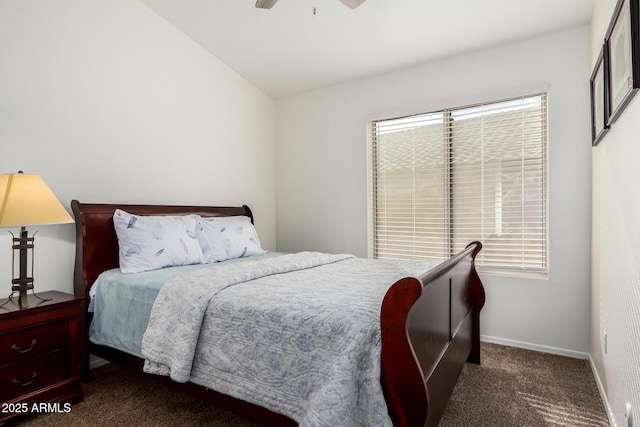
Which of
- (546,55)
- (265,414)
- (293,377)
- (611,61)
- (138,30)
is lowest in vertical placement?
(265,414)

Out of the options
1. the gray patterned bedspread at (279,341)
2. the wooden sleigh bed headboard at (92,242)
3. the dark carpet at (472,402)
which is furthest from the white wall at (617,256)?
the wooden sleigh bed headboard at (92,242)

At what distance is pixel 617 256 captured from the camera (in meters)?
1.77

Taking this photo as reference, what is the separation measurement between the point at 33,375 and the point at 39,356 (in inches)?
3.8

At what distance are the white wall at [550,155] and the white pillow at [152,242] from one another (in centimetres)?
166

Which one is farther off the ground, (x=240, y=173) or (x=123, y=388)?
(x=240, y=173)

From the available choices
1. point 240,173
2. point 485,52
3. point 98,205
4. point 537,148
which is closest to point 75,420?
point 98,205

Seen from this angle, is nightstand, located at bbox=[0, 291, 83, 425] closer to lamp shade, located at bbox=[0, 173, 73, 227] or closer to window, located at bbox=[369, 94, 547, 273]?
lamp shade, located at bbox=[0, 173, 73, 227]

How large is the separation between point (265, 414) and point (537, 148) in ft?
9.17

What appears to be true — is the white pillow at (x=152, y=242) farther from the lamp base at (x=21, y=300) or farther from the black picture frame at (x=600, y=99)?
the black picture frame at (x=600, y=99)

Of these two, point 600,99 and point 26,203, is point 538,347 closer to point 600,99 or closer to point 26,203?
point 600,99

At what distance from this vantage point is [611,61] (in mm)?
1895

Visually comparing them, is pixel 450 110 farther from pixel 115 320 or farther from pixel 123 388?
pixel 123 388

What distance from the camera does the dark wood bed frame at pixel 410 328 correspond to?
1.20 metres

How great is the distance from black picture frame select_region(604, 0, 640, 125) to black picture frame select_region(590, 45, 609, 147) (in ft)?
0.25
